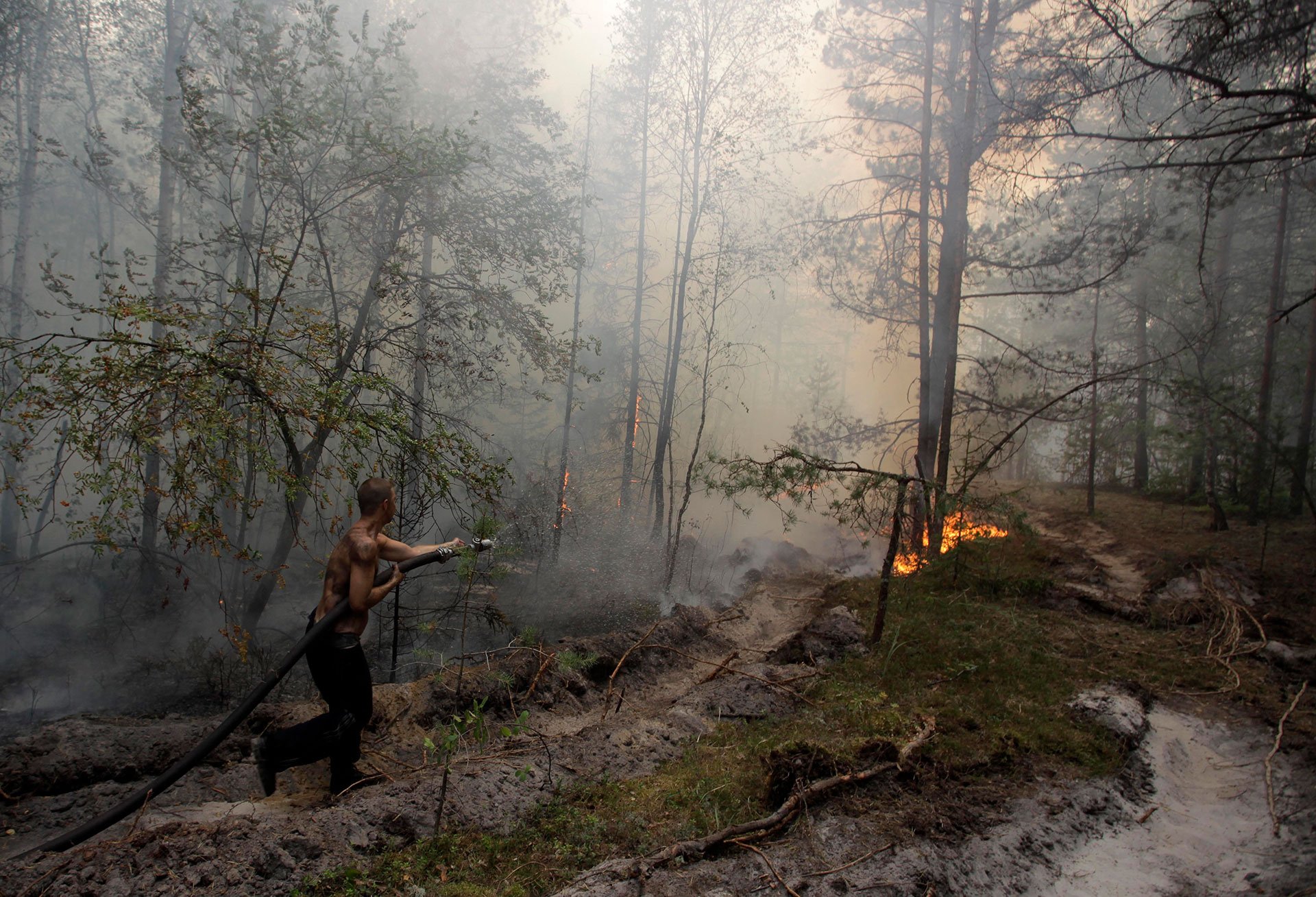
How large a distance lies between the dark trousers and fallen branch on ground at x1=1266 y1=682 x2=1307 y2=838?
20.1ft

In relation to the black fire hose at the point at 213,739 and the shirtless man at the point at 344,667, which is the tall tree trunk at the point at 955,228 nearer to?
the black fire hose at the point at 213,739

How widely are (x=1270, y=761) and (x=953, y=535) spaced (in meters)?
6.46

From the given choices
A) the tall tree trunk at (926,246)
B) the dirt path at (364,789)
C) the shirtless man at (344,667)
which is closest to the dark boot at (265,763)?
the shirtless man at (344,667)

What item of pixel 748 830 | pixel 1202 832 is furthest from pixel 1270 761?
pixel 748 830

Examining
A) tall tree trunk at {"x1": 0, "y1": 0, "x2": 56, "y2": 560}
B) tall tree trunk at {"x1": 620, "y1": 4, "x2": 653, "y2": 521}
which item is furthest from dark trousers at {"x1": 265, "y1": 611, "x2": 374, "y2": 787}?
tall tree trunk at {"x1": 0, "y1": 0, "x2": 56, "y2": 560}

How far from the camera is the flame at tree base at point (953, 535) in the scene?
28.0ft

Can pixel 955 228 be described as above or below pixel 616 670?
above

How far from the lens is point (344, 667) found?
424cm

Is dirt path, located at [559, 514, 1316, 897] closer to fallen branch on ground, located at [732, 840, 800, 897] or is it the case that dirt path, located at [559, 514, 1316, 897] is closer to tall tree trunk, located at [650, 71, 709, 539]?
fallen branch on ground, located at [732, 840, 800, 897]

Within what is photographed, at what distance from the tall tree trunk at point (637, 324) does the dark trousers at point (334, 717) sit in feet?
35.8

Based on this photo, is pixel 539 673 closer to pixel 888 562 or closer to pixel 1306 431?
pixel 888 562

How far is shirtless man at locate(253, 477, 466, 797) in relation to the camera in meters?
4.09

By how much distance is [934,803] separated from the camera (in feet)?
13.2

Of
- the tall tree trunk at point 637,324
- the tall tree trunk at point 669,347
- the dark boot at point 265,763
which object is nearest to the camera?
the dark boot at point 265,763
